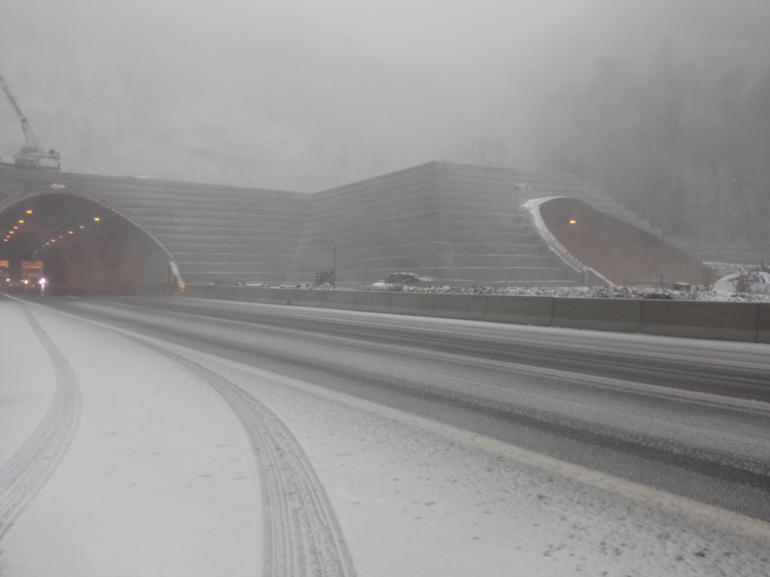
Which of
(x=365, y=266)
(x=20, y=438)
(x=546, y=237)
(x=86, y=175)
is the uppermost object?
(x=86, y=175)

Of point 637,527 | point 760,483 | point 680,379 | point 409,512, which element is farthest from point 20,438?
point 680,379

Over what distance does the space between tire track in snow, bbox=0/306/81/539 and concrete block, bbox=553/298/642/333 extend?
13.7 meters

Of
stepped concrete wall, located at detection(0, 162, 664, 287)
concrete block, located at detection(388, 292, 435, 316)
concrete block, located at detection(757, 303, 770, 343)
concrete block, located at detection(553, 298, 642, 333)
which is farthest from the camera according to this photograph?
stepped concrete wall, located at detection(0, 162, 664, 287)

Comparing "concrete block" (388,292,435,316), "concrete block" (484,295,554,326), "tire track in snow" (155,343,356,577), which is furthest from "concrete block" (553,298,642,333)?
"tire track in snow" (155,343,356,577)

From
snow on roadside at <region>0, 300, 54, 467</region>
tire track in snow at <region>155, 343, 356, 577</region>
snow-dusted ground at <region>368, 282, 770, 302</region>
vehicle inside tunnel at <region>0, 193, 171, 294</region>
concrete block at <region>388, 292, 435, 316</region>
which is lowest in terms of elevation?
snow on roadside at <region>0, 300, 54, 467</region>

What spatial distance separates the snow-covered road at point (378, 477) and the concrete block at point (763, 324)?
310 inches

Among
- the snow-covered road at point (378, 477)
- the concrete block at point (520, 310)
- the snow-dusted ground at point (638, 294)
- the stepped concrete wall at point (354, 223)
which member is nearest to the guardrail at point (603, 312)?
the concrete block at point (520, 310)

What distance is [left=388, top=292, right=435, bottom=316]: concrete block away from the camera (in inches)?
A: 898

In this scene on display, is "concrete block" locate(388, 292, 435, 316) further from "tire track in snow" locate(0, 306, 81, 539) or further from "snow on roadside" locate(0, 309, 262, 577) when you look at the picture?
"snow on roadside" locate(0, 309, 262, 577)

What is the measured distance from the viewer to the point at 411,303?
23.7 meters

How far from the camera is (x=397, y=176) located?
61.7 metres

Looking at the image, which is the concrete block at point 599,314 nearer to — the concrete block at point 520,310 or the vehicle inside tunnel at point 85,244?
the concrete block at point 520,310

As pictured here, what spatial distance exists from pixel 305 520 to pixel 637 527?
168 cm

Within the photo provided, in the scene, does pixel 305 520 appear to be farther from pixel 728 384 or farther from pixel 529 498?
pixel 728 384
